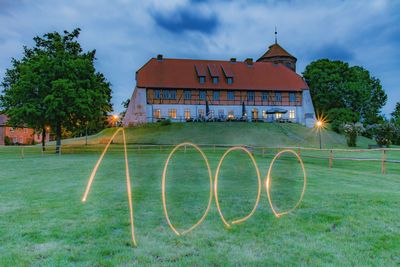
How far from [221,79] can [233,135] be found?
1768 cm

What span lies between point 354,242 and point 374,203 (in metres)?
2.92

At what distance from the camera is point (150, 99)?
55531mm

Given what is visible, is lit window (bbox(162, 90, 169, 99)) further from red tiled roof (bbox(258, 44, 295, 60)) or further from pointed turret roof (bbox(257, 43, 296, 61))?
red tiled roof (bbox(258, 44, 295, 60))

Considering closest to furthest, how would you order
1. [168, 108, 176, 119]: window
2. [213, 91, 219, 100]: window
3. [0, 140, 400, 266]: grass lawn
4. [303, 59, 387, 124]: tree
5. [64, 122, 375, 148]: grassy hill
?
1. [0, 140, 400, 266]: grass lawn
2. [64, 122, 375, 148]: grassy hill
3. [168, 108, 176, 119]: window
4. [213, 91, 219, 100]: window
5. [303, 59, 387, 124]: tree

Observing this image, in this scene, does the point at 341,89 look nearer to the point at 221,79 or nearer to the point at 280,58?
the point at 280,58

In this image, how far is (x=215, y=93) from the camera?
2296 inches

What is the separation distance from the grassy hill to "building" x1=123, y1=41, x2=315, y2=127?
438 centimetres

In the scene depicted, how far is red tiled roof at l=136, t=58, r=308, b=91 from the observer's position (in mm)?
56812

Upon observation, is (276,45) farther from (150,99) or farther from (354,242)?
(354,242)

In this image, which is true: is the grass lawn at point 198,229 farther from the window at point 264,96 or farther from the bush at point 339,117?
the window at point 264,96

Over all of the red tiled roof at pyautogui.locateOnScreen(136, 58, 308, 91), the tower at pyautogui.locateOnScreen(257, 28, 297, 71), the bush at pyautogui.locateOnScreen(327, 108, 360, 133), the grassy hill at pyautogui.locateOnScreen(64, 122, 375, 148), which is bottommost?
the grassy hill at pyautogui.locateOnScreen(64, 122, 375, 148)

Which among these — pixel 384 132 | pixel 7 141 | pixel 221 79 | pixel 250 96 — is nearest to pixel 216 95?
pixel 221 79

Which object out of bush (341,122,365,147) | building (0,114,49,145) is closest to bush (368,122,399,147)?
bush (341,122,365,147)

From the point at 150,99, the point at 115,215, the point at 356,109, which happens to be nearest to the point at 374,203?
the point at 115,215
